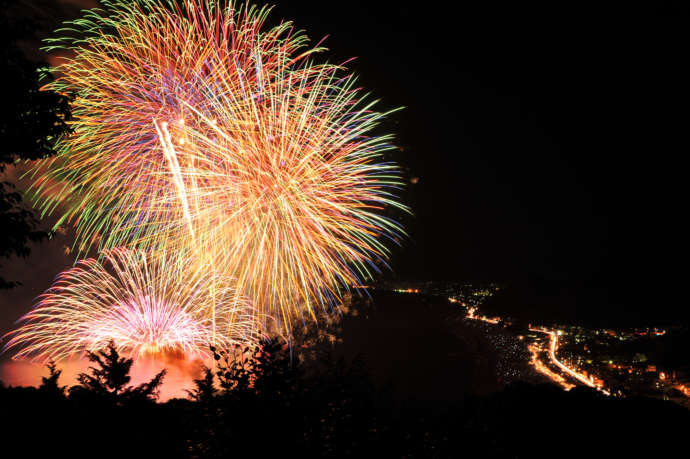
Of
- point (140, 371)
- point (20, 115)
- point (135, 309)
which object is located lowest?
point (140, 371)

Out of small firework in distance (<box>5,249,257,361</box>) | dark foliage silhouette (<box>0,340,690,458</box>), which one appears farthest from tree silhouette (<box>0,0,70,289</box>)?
small firework in distance (<box>5,249,257,361</box>)

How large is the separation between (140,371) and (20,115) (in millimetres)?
18704

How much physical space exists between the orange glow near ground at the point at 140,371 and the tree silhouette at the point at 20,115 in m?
14.2

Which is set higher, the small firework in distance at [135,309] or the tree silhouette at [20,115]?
the tree silhouette at [20,115]

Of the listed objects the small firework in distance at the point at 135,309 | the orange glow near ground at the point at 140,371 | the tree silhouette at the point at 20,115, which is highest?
the tree silhouette at the point at 20,115

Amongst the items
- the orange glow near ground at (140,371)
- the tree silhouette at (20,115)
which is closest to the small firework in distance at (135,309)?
the orange glow near ground at (140,371)

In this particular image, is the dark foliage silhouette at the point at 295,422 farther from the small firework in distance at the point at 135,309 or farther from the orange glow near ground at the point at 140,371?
the orange glow near ground at the point at 140,371

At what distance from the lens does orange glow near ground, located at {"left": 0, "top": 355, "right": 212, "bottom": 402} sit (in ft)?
68.6

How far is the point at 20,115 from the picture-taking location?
7934 mm

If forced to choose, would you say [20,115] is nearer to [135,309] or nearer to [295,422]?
[295,422]

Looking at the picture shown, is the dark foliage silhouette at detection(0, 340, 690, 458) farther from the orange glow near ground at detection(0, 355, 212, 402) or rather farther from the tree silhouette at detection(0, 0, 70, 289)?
the orange glow near ground at detection(0, 355, 212, 402)

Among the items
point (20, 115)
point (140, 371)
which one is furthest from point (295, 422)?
point (140, 371)

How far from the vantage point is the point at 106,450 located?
531 centimetres

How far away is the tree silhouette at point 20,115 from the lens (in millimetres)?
7773
